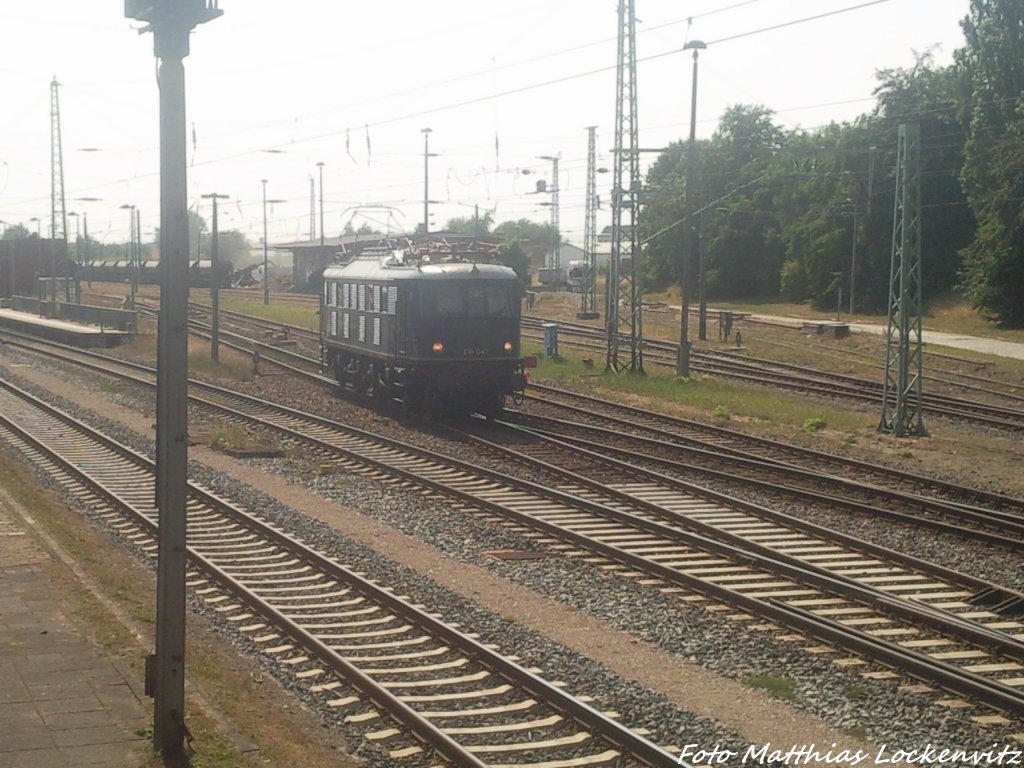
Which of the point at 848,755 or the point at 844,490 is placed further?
the point at 844,490

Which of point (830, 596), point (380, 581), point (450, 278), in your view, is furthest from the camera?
point (450, 278)

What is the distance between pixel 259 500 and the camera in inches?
627

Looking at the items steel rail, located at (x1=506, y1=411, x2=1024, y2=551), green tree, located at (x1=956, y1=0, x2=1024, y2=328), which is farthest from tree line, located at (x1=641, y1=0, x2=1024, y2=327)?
steel rail, located at (x1=506, y1=411, x2=1024, y2=551)

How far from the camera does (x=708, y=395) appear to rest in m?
27.5

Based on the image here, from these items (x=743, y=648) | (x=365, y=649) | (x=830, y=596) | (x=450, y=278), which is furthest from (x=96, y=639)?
(x=450, y=278)

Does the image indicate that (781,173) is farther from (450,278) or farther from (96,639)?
(96,639)

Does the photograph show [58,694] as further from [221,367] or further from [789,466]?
[221,367]

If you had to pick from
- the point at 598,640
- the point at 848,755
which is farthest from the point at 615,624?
the point at 848,755

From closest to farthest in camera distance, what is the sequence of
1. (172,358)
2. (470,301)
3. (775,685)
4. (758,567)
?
1. (172,358)
2. (775,685)
3. (758,567)
4. (470,301)

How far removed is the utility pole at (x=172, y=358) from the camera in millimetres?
6402

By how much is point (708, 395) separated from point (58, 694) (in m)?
21.0

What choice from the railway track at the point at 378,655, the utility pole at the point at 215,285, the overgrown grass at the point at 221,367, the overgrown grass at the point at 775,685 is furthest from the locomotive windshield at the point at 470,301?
the overgrown grass at the point at 775,685

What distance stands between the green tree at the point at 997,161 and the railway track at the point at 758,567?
35.9 metres

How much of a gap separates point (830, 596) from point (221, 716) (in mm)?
5569
